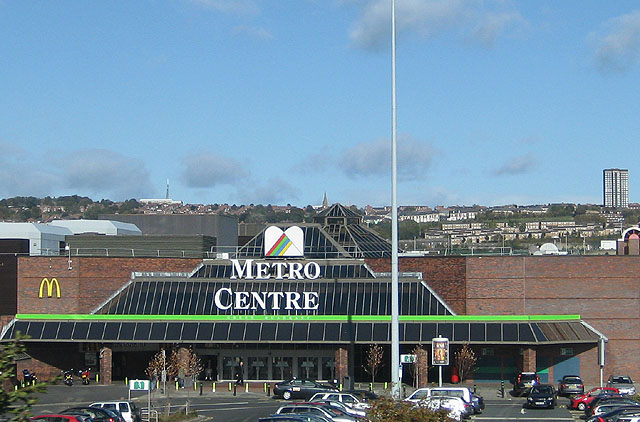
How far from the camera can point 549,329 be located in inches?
2820

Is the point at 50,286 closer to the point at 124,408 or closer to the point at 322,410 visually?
the point at 124,408

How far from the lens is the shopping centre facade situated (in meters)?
71.9

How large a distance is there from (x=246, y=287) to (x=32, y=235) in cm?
2951

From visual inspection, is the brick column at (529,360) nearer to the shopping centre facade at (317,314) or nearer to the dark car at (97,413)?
the shopping centre facade at (317,314)

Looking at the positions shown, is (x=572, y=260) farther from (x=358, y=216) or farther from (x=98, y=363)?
(x=98, y=363)

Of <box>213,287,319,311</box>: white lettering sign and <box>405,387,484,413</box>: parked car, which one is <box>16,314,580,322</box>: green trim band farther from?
<box>405,387,484,413</box>: parked car

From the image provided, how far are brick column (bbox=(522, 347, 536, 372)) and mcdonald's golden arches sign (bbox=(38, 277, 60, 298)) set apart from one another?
3473 centimetres

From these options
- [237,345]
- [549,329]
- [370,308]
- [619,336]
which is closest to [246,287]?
[237,345]

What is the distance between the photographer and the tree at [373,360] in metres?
68.8

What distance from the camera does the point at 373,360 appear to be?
68750 mm

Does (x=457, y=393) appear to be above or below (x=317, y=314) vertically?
below

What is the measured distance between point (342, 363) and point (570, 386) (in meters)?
16.0

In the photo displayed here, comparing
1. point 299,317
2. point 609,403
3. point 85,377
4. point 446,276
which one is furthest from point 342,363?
point 609,403

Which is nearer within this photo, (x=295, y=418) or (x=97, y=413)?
(x=295, y=418)
